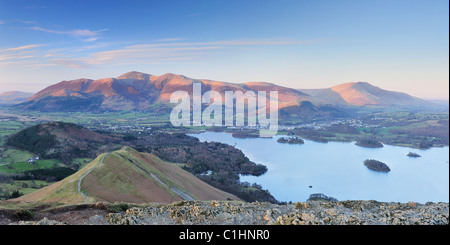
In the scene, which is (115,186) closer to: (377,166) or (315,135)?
(377,166)

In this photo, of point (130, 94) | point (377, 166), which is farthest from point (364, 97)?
point (130, 94)

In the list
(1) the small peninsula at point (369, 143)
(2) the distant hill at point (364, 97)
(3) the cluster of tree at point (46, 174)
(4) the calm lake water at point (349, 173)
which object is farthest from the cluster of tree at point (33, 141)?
(2) the distant hill at point (364, 97)

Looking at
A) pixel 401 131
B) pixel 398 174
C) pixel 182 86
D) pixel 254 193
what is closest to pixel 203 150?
pixel 254 193

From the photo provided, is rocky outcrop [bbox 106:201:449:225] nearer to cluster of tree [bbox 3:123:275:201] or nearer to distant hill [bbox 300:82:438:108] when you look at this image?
cluster of tree [bbox 3:123:275:201]

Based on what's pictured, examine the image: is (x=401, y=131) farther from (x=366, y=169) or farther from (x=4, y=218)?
(x=4, y=218)

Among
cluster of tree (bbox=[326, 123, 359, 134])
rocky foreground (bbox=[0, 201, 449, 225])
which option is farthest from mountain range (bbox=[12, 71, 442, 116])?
rocky foreground (bbox=[0, 201, 449, 225])
